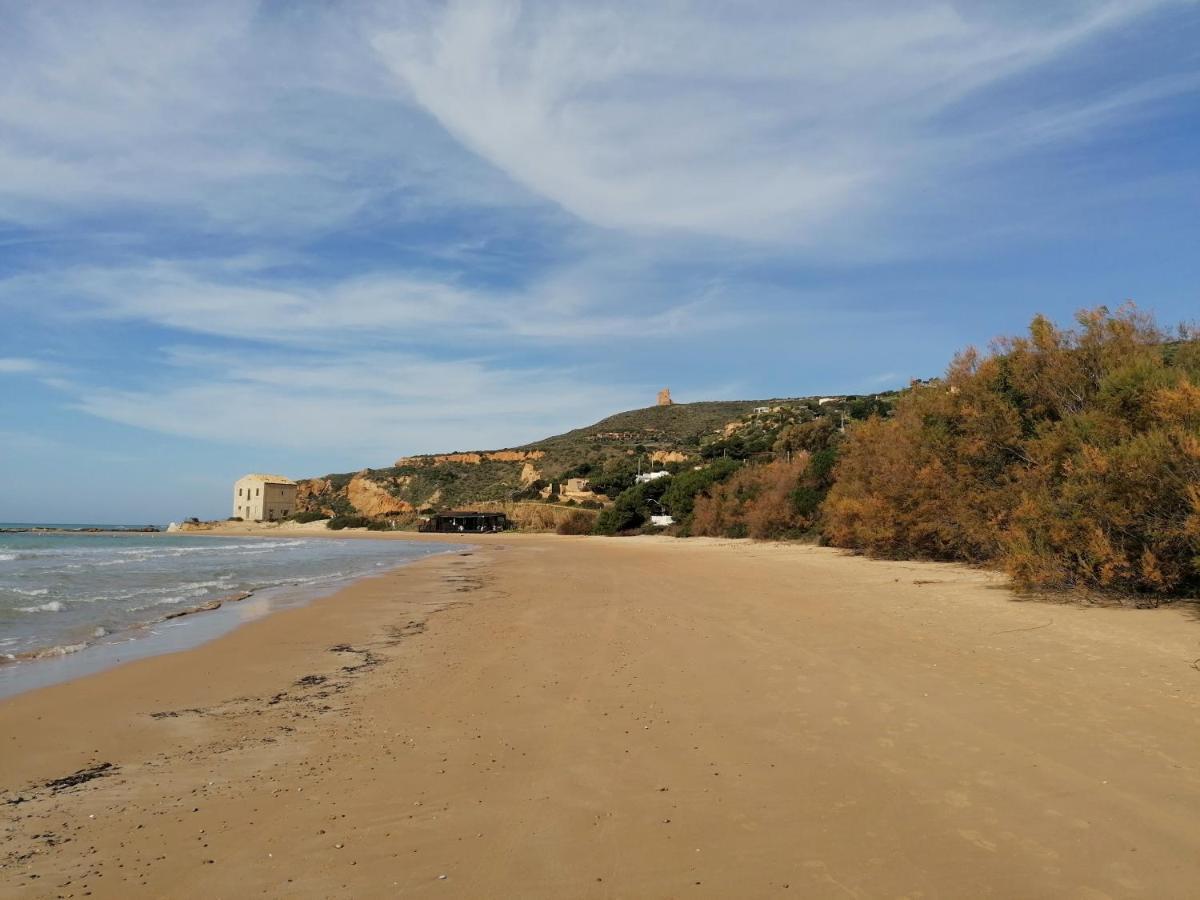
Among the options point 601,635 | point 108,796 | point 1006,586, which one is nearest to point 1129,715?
point 601,635

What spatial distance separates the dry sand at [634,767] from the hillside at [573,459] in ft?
196

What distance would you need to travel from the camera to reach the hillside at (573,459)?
78250mm

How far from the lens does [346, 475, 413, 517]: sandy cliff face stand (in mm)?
93250

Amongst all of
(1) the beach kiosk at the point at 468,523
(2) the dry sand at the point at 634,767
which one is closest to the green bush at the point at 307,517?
(1) the beach kiosk at the point at 468,523

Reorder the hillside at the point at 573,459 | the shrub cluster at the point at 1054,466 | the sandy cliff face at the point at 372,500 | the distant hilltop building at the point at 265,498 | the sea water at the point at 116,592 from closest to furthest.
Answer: the shrub cluster at the point at 1054,466
the sea water at the point at 116,592
the hillside at the point at 573,459
the sandy cliff face at the point at 372,500
the distant hilltop building at the point at 265,498

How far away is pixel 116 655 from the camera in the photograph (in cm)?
929

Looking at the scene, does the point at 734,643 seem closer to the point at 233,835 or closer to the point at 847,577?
the point at 233,835

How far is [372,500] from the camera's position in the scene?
315ft

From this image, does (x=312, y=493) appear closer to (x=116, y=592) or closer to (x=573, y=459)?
(x=573, y=459)

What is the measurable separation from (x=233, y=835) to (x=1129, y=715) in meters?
6.02

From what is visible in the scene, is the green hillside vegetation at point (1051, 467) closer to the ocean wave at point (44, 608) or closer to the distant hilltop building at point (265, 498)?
the ocean wave at point (44, 608)

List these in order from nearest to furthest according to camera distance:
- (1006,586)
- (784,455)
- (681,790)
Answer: (681,790), (1006,586), (784,455)

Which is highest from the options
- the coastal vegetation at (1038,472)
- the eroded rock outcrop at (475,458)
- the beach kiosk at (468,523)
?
the eroded rock outcrop at (475,458)

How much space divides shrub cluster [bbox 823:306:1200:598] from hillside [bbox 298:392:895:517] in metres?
46.2
